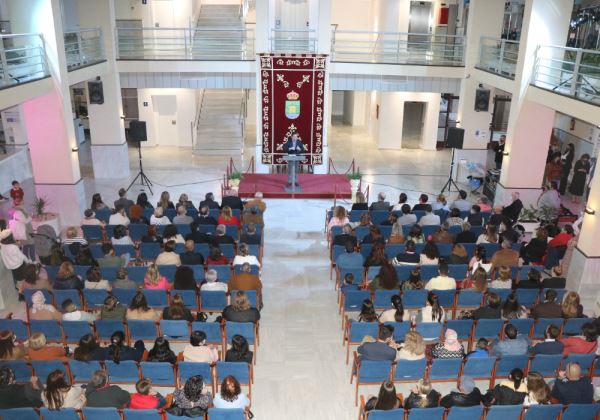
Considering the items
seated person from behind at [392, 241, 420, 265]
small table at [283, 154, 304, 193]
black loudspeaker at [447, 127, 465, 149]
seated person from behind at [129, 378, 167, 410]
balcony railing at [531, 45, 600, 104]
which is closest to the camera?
seated person from behind at [129, 378, 167, 410]

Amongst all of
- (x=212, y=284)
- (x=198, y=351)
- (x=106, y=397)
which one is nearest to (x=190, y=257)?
(x=212, y=284)

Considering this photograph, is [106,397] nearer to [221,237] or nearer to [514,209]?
[221,237]

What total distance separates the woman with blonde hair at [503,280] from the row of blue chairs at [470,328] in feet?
3.36

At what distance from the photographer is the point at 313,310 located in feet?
33.6

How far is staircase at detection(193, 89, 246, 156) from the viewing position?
2152 cm

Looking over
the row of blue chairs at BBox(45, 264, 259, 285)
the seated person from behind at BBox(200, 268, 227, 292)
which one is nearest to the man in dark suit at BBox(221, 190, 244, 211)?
the row of blue chairs at BBox(45, 264, 259, 285)

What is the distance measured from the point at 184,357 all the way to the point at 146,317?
3.99ft

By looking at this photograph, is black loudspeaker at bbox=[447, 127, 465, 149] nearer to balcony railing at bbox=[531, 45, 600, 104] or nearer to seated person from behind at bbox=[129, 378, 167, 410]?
balcony railing at bbox=[531, 45, 600, 104]

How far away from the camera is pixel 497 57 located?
54.1 ft

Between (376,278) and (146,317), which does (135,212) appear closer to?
(146,317)

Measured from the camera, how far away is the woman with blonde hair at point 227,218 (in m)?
11.9

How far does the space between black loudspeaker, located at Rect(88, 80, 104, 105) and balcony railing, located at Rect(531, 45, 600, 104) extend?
42.9 ft

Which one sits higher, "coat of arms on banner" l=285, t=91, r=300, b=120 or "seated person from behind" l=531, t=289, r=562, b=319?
"coat of arms on banner" l=285, t=91, r=300, b=120

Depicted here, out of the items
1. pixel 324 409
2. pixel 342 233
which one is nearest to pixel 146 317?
pixel 324 409
